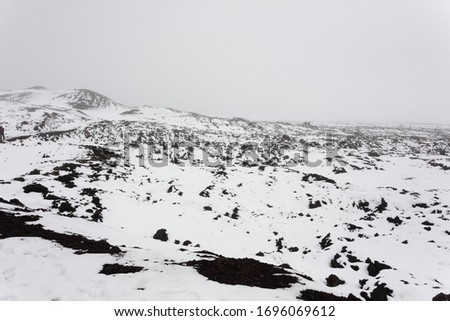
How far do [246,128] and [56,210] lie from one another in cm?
5703

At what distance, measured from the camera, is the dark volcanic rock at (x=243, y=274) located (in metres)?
6.67

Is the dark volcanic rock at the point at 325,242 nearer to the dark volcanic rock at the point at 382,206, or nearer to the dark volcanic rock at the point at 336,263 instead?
the dark volcanic rock at the point at 336,263

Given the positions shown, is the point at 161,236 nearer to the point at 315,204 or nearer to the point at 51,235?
the point at 51,235

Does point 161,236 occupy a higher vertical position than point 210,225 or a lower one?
higher

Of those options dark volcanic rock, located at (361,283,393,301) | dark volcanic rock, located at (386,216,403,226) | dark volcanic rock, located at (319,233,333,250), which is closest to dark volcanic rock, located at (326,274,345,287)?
dark volcanic rock, located at (361,283,393,301)

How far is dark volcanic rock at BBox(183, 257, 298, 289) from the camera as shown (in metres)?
6.67

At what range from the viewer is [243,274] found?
7.13 meters

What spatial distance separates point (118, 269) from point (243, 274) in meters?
3.45

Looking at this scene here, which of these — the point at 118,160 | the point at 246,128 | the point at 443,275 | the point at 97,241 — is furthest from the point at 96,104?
the point at 443,275

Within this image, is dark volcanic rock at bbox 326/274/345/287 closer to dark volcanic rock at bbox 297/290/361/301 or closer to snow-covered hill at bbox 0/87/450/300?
snow-covered hill at bbox 0/87/450/300

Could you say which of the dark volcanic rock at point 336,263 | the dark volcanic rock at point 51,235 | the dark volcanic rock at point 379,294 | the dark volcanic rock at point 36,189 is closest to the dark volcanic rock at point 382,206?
the dark volcanic rock at point 336,263
